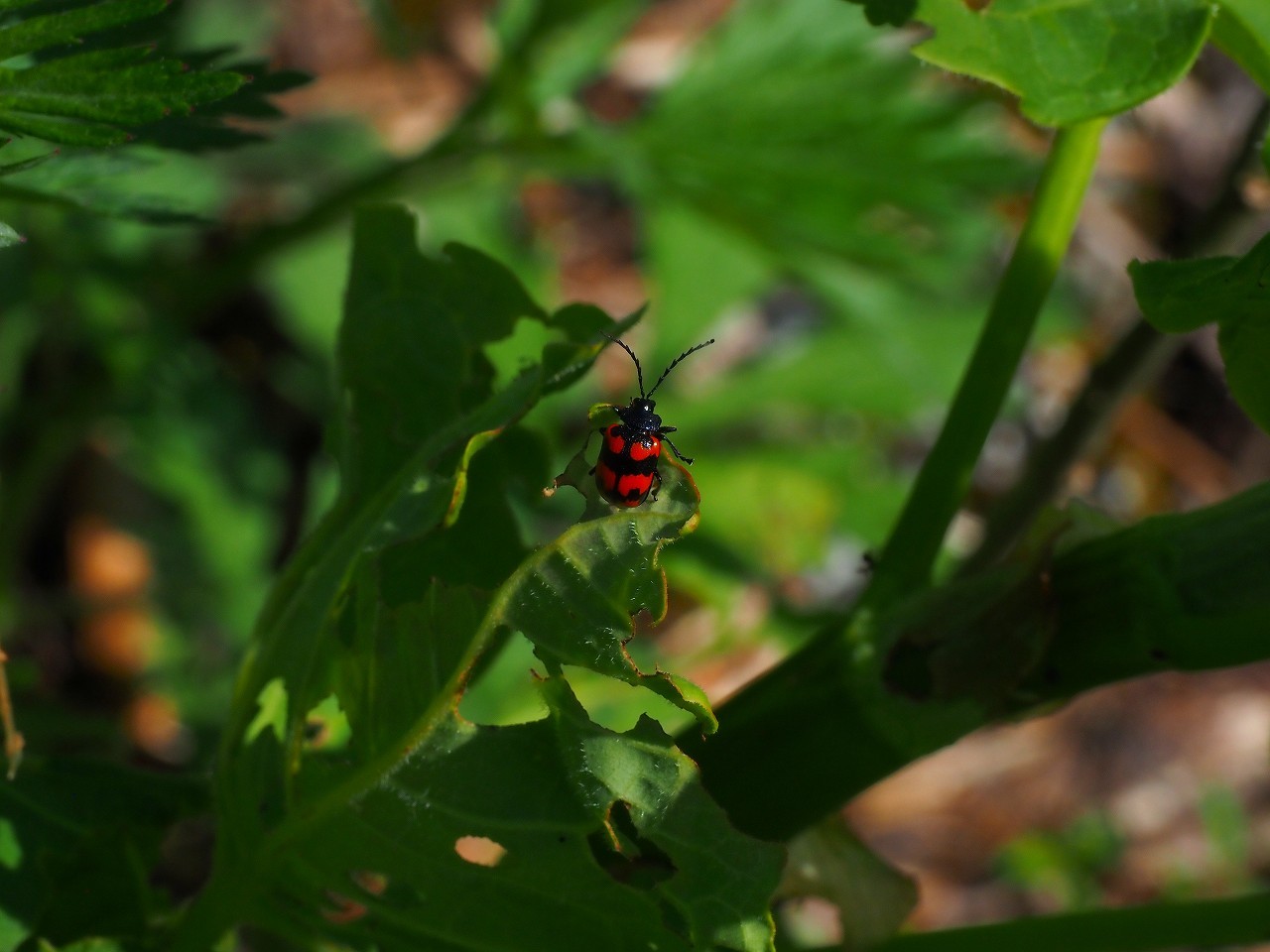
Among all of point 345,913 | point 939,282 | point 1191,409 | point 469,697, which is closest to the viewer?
point 345,913

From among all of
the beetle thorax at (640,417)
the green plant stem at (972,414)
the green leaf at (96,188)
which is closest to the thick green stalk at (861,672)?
the green plant stem at (972,414)

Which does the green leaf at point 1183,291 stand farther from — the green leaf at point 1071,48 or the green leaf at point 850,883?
the green leaf at point 850,883

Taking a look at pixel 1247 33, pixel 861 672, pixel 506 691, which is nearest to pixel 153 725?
pixel 506 691

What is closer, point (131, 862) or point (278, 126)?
point (131, 862)

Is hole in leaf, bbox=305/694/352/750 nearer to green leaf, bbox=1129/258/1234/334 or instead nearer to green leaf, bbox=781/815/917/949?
green leaf, bbox=781/815/917/949

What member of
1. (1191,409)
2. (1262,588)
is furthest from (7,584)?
(1191,409)

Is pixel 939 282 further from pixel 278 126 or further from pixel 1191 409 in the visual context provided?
pixel 1191 409
